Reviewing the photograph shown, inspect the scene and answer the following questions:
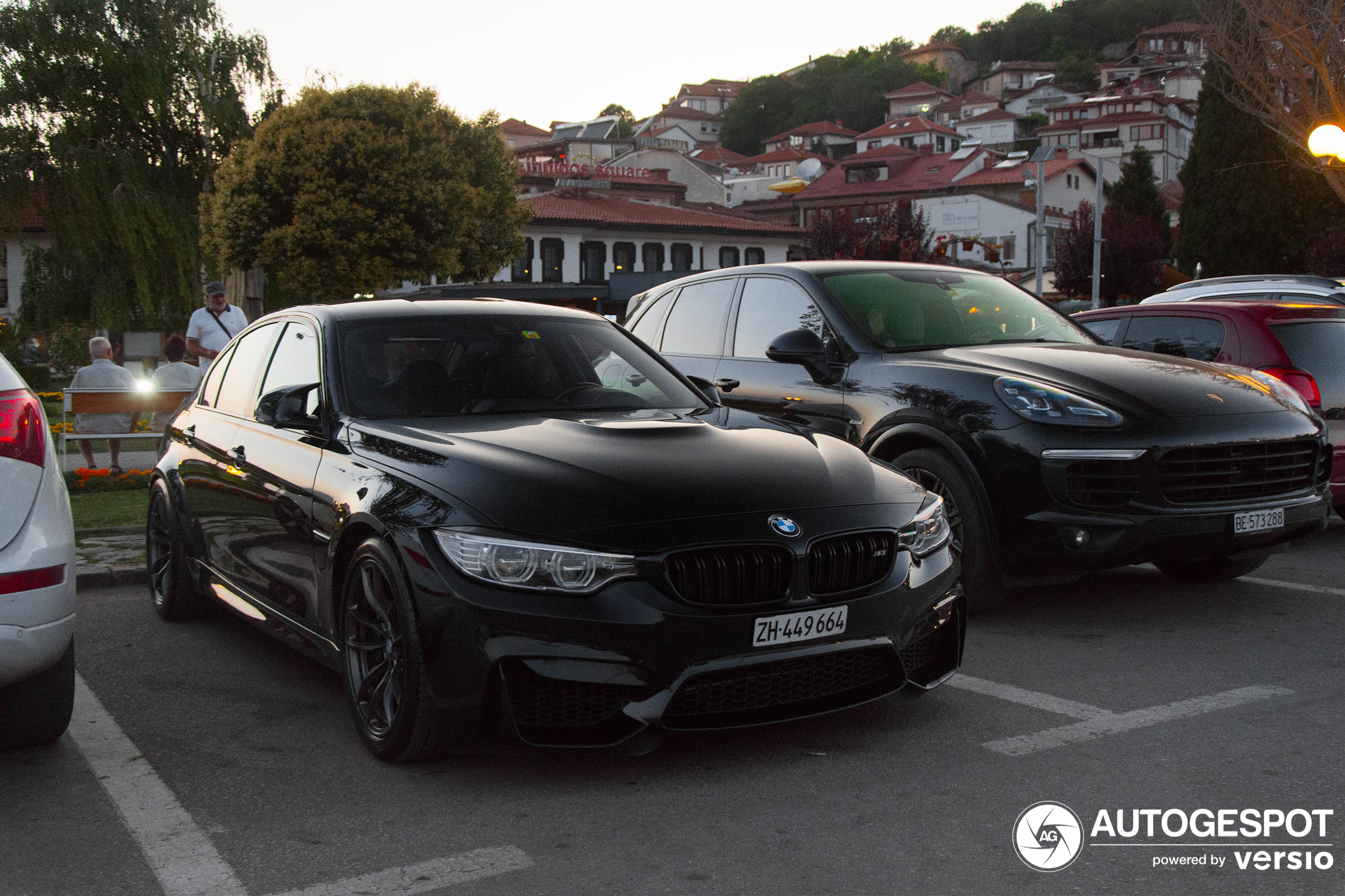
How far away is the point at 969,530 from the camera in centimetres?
597

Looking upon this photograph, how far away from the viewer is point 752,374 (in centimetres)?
748

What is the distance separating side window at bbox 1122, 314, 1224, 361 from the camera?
8.26 m

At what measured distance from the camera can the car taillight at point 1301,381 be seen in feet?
25.8

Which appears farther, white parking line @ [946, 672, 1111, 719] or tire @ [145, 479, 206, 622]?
tire @ [145, 479, 206, 622]

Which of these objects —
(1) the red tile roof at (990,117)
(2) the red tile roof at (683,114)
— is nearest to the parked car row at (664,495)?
(1) the red tile roof at (990,117)

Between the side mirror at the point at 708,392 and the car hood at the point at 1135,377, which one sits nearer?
the side mirror at the point at 708,392

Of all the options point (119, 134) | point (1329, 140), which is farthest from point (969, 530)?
point (119, 134)

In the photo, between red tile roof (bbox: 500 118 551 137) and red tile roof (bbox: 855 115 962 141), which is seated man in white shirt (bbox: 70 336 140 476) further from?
red tile roof (bbox: 500 118 551 137)

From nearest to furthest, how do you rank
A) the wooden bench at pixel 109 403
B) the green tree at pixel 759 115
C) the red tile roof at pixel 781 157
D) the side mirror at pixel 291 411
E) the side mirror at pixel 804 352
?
the side mirror at pixel 291 411 → the side mirror at pixel 804 352 → the wooden bench at pixel 109 403 → the red tile roof at pixel 781 157 → the green tree at pixel 759 115

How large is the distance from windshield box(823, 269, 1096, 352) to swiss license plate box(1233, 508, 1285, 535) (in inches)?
60.2

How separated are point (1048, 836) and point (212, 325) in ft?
34.6

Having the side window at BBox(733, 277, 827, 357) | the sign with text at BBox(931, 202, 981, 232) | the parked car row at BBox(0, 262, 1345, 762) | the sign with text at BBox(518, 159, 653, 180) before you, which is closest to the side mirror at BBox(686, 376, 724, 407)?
the parked car row at BBox(0, 262, 1345, 762)

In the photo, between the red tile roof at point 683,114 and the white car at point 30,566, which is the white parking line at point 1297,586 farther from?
the red tile roof at point 683,114

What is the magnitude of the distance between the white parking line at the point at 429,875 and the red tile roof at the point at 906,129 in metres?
116
